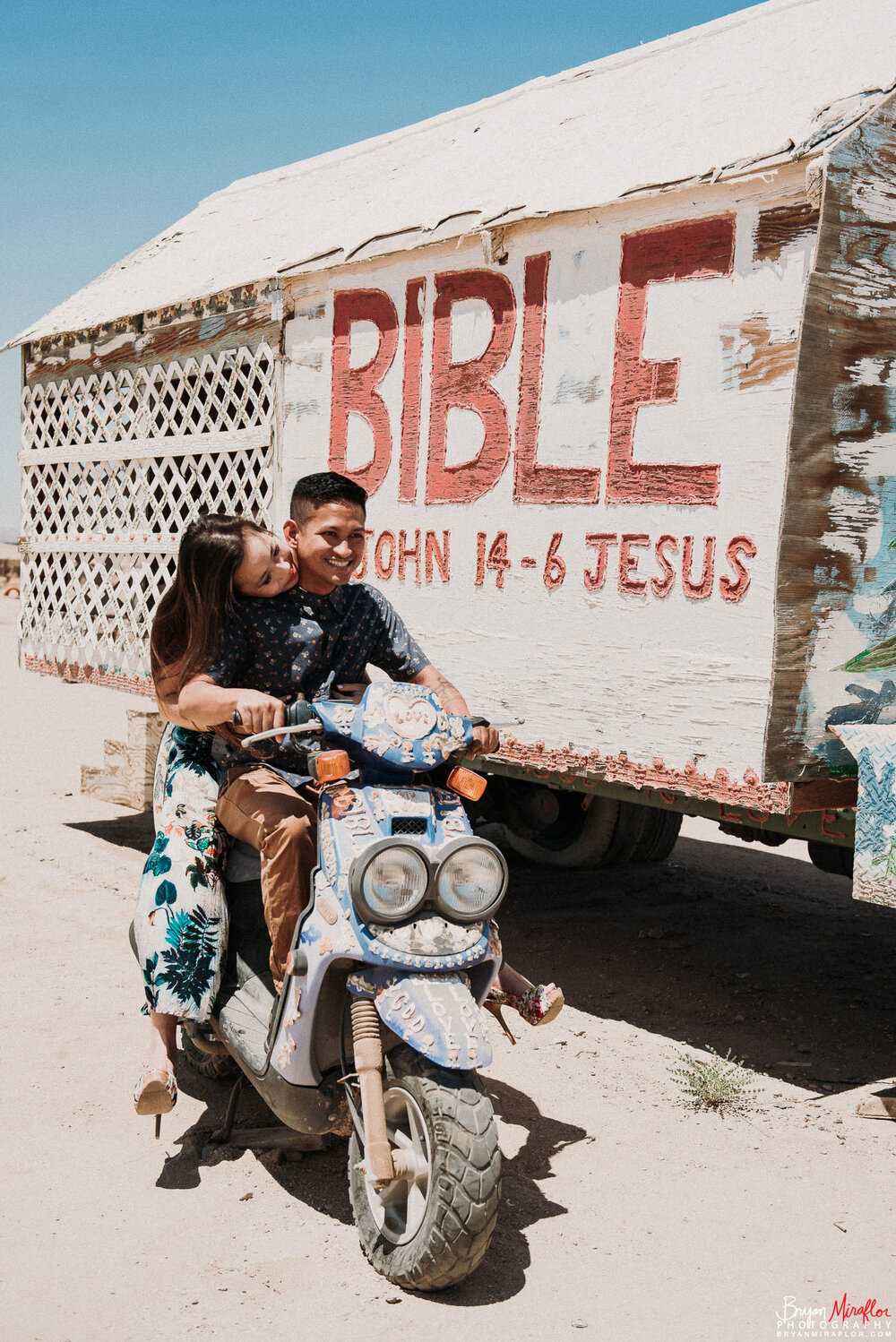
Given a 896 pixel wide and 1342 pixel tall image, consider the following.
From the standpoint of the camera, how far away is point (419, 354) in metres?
5.02

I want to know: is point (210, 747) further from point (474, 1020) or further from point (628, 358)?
point (628, 358)

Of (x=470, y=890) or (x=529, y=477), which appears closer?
(x=470, y=890)

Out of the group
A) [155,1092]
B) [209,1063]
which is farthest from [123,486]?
[155,1092]

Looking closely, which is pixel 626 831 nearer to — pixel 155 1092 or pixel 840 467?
pixel 840 467

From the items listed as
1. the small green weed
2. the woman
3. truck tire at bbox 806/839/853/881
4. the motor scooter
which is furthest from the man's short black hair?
truck tire at bbox 806/839/853/881

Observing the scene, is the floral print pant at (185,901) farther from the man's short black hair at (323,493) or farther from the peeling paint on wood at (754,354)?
the peeling paint on wood at (754,354)

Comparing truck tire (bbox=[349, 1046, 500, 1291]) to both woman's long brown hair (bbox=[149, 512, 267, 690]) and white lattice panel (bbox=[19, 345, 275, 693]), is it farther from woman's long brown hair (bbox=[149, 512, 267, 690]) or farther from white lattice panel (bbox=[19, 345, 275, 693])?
white lattice panel (bbox=[19, 345, 275, 693])

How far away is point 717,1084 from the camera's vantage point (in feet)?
12.3

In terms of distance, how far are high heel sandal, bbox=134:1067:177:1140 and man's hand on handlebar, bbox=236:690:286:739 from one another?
92 centimetres

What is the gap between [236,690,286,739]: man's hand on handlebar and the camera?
2.93m

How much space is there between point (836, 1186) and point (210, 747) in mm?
2086

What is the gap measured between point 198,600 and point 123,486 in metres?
3.92

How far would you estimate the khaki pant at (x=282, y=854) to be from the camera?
9.84 ft

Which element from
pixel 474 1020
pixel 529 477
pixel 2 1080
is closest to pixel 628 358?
pixel 529 477
